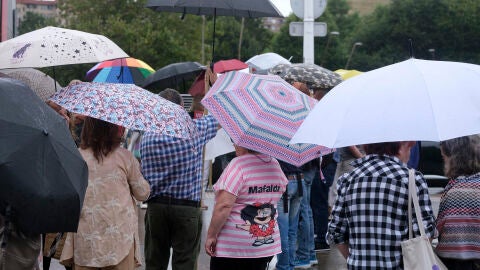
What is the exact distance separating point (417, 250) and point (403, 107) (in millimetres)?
719

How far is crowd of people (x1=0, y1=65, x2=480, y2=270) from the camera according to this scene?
438 cm

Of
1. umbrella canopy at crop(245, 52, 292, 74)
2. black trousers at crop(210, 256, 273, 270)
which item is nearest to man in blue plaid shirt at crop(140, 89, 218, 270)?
black trousers at crop(210, 256, 273, 270)

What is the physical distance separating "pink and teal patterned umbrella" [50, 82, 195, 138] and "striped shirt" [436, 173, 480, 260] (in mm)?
1649

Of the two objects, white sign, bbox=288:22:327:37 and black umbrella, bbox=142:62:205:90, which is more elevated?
white sign, bbox=288:22:327:37

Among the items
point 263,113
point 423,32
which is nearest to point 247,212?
point 263,113

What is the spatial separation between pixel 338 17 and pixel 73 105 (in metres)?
92.2

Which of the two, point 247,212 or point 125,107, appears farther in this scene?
point 247,212

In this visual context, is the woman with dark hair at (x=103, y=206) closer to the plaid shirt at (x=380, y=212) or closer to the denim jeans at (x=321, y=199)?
the plaid shirt at (x=380, y=212)

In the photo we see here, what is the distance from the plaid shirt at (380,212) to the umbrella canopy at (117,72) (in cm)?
848

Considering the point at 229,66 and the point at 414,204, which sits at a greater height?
the point at 229,66

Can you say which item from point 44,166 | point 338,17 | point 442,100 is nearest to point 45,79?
point 44,166

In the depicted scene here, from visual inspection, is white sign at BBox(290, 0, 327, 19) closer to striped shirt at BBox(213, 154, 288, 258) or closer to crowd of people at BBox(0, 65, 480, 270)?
crowd of people at BBox(0, 65, 480, 270)

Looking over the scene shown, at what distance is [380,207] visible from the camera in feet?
14.3

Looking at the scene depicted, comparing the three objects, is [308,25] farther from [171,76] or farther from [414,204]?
[414,204]
